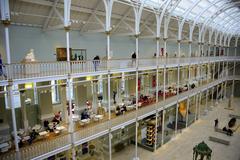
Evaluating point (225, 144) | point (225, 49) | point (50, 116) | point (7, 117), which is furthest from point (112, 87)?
point (225, 49)

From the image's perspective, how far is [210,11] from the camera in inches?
964

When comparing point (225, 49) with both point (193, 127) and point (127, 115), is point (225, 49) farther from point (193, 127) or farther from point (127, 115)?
point (127, 115)

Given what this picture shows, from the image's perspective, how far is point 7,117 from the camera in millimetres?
13094

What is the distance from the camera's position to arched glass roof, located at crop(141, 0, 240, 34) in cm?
1986

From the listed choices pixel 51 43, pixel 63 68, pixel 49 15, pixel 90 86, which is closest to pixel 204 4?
pixel 90 86

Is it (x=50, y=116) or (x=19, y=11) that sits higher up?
Answer: (x=19, y=11)

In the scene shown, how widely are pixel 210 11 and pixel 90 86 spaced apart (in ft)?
60.7

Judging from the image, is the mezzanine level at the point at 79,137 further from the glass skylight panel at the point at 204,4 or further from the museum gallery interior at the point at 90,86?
the glass skylight panel at the point at 204,4

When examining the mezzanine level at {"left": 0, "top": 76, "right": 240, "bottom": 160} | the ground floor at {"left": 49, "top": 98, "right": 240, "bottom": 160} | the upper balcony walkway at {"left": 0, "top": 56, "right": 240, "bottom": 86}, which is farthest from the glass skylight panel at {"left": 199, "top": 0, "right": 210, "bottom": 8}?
the ground floor at {"left": 49, "top": 98, "right": 240, "bottom": 160}

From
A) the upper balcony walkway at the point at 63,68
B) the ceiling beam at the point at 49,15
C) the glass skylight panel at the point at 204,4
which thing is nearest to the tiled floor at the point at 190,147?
the upper balcony walkway at the point at 63,68

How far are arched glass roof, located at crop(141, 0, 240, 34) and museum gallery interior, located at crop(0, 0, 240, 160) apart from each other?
0.15m

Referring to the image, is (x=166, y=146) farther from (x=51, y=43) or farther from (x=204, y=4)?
(x=204, y=4)

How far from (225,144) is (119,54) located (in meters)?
14.6

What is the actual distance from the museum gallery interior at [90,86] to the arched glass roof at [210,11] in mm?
151
